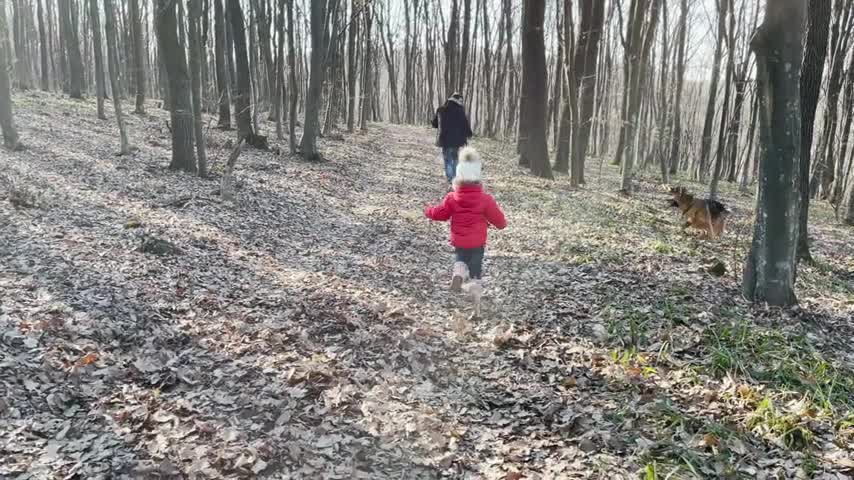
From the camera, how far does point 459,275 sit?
6863 millimetres

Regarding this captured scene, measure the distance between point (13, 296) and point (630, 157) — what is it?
46.4 feet

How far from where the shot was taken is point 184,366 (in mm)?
4938

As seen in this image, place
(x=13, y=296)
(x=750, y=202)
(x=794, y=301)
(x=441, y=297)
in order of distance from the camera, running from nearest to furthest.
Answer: (x=13, y=296) → (x=794, y=301) → (x=441, y=297) → (x=750, y=202)

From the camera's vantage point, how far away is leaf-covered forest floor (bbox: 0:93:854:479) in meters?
3.85

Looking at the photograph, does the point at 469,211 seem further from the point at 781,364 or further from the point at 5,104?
the point at 5,104

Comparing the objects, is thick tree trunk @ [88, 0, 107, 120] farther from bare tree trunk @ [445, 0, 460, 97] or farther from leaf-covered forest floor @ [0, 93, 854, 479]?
bare tree trunk @ [445, 0, 460, 97]

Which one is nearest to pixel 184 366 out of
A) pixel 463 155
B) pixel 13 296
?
pixel 13 296

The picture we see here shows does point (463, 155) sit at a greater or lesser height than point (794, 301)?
greater

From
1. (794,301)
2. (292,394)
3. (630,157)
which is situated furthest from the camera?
(630,157)

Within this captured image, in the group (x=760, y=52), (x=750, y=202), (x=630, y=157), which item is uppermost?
(x=760, y=52)

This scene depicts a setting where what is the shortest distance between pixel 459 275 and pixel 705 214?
6.38 metres

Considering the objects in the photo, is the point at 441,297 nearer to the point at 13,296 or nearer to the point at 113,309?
the point at 113,309

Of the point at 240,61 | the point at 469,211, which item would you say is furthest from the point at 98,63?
the point at 469,211

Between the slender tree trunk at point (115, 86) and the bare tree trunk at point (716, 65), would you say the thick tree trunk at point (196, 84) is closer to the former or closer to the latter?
the slender tree trunk at point (115, 86)
